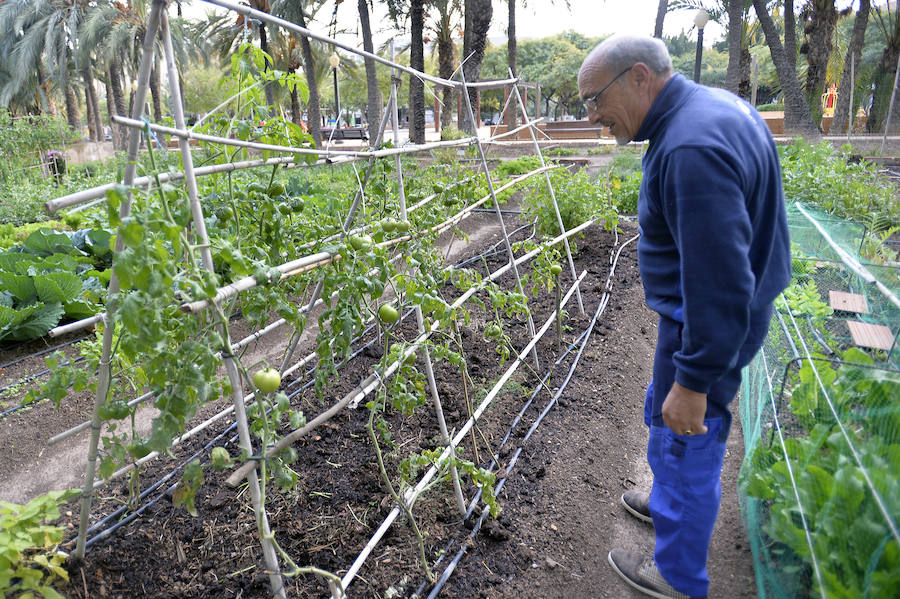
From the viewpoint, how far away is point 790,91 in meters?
14.3

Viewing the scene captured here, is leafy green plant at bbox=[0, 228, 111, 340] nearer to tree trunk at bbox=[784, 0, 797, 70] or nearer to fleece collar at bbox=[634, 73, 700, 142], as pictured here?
fleece collar at bbox=[634, 73, 700, 142]

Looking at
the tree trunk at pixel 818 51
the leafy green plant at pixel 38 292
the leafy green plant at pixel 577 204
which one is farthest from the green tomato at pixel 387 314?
the tree trunk at pixel 818 51

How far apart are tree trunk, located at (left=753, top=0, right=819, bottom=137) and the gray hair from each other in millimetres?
14720

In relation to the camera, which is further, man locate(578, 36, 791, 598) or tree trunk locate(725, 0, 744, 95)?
tree trunk locate(725, 0, 744, 95)

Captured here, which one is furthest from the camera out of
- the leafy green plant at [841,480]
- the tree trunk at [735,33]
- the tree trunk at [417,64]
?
the tree trunk at [417,64]

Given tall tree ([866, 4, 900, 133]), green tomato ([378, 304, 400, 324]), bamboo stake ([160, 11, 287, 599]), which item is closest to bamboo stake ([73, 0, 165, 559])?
bamboo stake ([160, 11, 287, 599])

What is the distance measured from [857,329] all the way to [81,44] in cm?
2807

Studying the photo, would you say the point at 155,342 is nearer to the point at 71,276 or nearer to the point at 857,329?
the point at 857,329

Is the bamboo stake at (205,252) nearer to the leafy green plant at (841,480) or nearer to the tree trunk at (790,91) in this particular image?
the leafy green plant at (841,480)

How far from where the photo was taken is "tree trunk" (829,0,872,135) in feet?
52.5

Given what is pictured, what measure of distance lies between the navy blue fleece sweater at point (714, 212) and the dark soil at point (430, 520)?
1148 mm

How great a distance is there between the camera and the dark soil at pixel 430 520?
2.22 metres

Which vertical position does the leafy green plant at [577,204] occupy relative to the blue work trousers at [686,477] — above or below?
above

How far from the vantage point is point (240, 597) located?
211 centimetres
